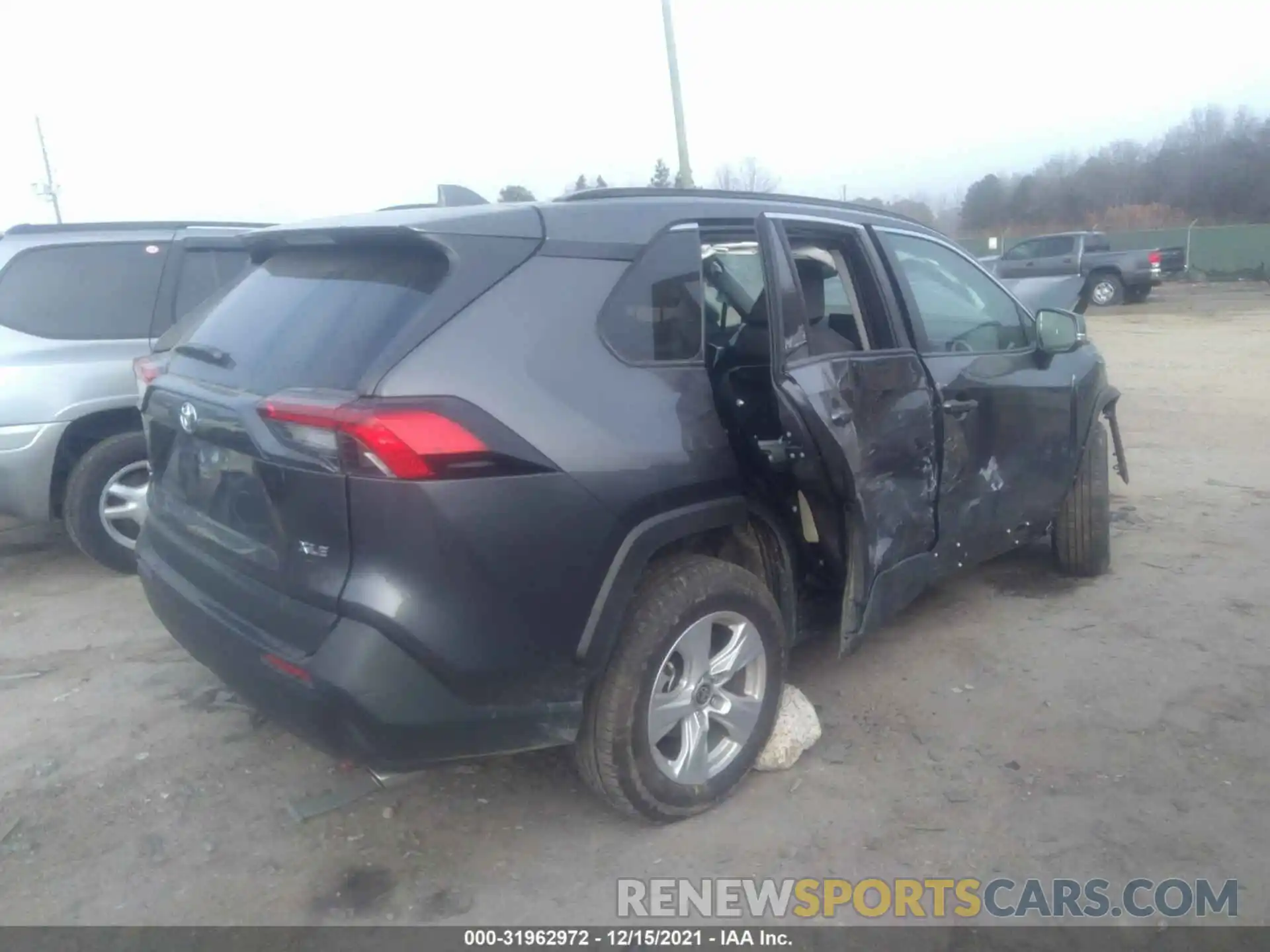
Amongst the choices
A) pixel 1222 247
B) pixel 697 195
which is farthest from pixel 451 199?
pixel 1222 247

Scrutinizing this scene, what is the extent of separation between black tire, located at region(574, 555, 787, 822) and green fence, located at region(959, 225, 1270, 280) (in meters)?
29.9

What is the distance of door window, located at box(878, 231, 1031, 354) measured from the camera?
400 centimetres

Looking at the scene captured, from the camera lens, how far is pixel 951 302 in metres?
4.29

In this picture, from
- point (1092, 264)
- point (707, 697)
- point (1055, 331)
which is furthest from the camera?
point (1092, 264)

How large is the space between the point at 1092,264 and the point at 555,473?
82.1ft

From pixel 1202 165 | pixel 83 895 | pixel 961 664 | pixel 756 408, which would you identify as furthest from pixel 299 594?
pixel 1202 165

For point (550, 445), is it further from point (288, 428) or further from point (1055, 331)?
point (1055, 331)

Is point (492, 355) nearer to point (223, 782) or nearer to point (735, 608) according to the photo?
point (735, 608)

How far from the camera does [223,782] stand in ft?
11.4

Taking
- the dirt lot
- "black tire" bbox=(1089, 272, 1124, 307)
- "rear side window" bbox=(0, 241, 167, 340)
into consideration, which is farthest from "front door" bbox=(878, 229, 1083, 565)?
"black tire" bbox=(1089, 272, 1124, 307)

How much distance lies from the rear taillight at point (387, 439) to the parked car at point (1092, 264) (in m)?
23.8

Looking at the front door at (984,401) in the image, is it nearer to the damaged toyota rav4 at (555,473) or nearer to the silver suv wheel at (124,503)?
the damaged toyota rav4 at (555,473)

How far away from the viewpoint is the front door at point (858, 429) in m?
3.22

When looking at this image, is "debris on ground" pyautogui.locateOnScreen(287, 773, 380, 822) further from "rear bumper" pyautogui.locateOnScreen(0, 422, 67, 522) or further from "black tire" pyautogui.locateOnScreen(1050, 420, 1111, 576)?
"black tire" pyautogui.locateOnScreen(1050, 420, 1111, 576)
